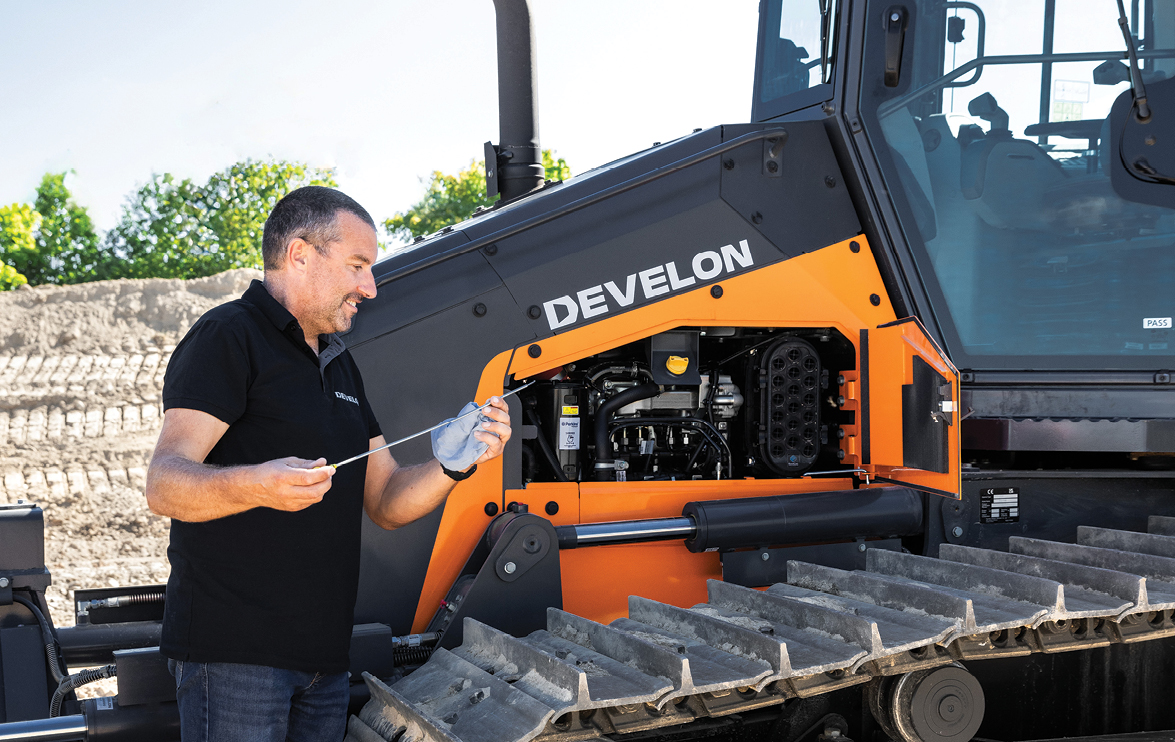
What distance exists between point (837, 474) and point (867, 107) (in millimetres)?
1143

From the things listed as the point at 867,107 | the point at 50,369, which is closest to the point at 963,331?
the point at 867,107

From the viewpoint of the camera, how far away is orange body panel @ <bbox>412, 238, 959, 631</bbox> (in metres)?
2.93

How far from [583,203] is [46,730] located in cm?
192

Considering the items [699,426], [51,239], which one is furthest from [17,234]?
[699,426]

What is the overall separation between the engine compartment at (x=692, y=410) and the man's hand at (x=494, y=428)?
95 cm

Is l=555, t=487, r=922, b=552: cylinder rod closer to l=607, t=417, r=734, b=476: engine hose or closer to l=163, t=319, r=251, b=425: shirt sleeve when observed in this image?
l=607, t=417, r=734, b=476: engine hose

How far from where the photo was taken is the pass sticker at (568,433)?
10.2 ft

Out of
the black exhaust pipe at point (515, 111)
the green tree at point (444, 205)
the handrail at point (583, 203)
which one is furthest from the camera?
the green tree at point (444, 205)

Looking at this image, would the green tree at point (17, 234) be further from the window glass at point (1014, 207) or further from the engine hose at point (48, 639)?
the window glass at point (1014, 207)

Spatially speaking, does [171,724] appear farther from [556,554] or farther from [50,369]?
[50,369]

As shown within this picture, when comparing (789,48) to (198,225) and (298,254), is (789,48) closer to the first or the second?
(298,254)

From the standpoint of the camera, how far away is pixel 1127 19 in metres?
3.04

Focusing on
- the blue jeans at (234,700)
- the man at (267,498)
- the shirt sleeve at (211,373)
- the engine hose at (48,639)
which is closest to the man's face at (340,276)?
the man at (267,498)

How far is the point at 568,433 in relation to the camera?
312 centimetres
